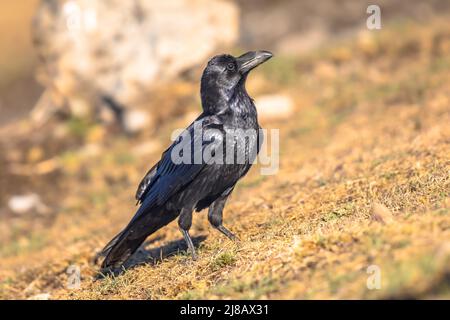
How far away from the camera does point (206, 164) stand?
633cm

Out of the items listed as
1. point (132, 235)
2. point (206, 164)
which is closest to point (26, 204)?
point (132, 235)

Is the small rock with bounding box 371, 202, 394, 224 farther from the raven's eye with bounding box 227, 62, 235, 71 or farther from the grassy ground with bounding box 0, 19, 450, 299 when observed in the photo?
the raven's eye with bounding box 227, 62, 235, 71

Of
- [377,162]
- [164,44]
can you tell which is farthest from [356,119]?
[164,44]

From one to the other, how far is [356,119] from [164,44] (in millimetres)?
4840

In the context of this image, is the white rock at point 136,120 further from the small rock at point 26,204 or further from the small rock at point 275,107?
the small rock at point 26,204

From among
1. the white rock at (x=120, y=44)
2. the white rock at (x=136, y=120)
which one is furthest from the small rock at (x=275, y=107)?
the white rock at (x=136, y=120)

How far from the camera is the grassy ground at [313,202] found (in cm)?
479

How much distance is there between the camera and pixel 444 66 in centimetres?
1319

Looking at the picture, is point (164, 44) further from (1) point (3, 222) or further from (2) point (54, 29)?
(1) point (3, 222)

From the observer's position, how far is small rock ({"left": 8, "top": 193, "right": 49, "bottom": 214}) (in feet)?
40.9

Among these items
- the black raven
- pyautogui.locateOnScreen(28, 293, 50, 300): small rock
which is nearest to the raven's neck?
the black raven

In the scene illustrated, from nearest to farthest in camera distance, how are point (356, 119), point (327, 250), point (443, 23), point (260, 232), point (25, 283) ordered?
1. point (327, 250)
2. point (260, 232)
3. point (25, 283)
4. point (356, 119)
5. point (443, 23)

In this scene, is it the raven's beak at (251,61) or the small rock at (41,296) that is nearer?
the raven's beak at (251,61)

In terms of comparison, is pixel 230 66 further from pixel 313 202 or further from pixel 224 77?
pixel 313 202
